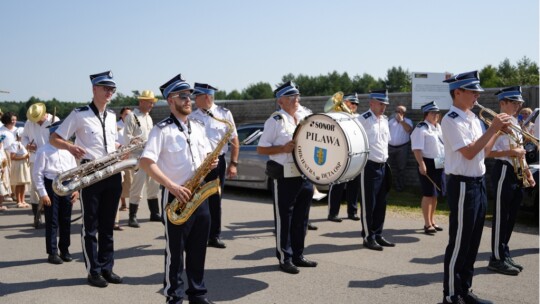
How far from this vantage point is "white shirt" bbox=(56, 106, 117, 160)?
595cm

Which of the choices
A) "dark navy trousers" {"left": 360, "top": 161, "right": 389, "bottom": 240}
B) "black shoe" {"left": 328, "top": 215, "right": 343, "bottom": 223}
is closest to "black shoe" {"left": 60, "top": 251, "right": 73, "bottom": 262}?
"dark navy trousers" {"left": 360, "top": 161, "right": 389, "bottom": 240}

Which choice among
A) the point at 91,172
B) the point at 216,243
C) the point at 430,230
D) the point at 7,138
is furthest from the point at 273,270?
the point at 7,138

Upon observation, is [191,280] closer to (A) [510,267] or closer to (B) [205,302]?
(B) [205,302]

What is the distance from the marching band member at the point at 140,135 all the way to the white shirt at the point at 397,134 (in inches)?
245

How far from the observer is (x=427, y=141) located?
8.61 metres

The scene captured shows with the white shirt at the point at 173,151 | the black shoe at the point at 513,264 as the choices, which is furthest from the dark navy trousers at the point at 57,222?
the black shoe at the point at 513,264

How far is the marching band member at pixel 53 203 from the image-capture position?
6.95m

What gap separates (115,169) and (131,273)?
1.32m

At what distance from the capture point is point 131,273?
21.0ft

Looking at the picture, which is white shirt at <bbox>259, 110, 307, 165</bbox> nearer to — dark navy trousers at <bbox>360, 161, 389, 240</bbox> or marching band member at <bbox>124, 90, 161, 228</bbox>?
dark navy trousers at <bbox>360, 161, 389, 240</bbox>

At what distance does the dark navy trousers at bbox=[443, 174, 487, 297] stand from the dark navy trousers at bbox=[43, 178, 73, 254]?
4630 mm

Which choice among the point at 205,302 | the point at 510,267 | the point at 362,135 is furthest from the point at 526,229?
the point at 205,302

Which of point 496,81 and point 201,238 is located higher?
point 496,81

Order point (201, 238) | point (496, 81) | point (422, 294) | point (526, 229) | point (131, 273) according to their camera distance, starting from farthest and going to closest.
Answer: point (496, 81) → point (526, 229) → point (131, 273) → point (422, 294) → point (201, 238)
